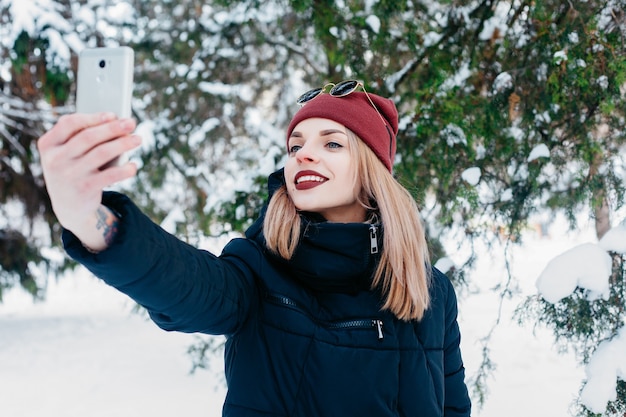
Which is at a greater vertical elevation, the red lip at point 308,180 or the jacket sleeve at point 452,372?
the red lip at point 308,180

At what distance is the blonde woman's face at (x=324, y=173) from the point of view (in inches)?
63.5

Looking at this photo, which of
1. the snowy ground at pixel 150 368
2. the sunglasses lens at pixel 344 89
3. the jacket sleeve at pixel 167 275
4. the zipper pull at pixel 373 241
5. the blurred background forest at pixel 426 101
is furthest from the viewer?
the snowy ground at pixel 150 368

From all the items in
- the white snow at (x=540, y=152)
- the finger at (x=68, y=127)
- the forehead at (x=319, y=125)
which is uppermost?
the white snow at (x=540, y=152)

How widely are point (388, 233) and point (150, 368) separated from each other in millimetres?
5561

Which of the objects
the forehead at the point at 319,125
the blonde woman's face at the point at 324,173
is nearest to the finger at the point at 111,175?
the blonde woman's face at the point at 324,173

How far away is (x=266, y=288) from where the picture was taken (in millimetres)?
1461

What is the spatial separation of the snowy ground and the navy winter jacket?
1827 millimetres

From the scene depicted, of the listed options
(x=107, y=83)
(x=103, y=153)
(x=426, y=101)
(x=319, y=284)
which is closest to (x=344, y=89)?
(x=319, y=284)

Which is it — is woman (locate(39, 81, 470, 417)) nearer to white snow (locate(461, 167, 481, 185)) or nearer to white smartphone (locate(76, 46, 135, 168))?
white smartphone (locate(76, 46, 135, 168))

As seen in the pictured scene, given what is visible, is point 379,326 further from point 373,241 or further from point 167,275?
point 167,275

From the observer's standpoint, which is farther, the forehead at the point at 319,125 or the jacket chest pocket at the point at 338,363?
the forehead at the point at 319,125

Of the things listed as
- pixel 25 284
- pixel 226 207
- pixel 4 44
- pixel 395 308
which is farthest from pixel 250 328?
pixel 25 284

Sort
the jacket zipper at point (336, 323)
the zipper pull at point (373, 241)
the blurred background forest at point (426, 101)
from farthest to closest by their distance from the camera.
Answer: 1. the blurred background forest at point (426, 101)
2. the zipper pull at point (373, 241)
3. the jacket zipper at point (336, 323)

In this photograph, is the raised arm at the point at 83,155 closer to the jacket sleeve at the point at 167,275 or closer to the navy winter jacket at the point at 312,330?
the jacket sleeve at the point at 167,275
